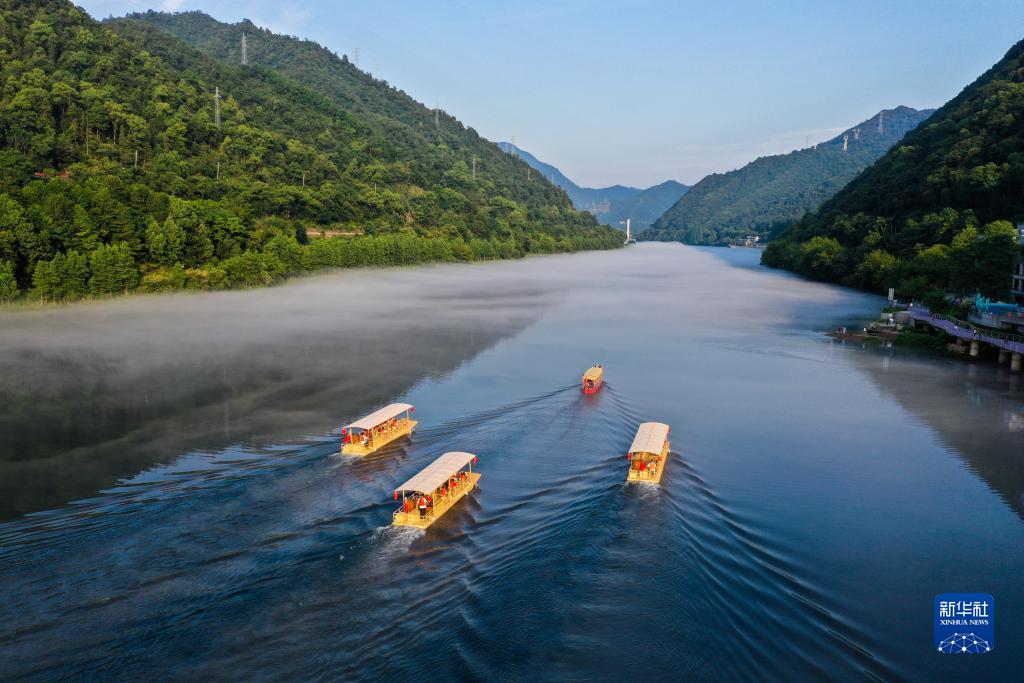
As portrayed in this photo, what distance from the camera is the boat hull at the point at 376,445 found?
86.8ft

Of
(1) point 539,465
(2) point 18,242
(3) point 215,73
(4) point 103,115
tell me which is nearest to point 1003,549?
(1) point 539,465

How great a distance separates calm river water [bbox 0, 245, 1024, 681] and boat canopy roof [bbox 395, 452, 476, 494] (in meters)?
1.33

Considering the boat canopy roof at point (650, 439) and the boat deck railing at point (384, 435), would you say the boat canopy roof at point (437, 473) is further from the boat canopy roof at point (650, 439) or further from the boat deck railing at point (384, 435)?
the boat canopy roof at point (650, 439)

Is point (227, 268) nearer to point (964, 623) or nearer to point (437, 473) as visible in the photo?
point (437, 473)

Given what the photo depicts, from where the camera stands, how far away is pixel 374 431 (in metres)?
27.5

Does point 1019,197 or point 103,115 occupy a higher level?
point 103,115

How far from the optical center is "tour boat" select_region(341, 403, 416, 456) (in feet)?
87.1

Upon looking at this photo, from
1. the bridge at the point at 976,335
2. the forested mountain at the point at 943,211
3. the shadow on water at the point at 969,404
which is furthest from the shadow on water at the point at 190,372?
the forested mountain at the point at 943,211

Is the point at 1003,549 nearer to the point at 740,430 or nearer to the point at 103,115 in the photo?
the point at 740,430

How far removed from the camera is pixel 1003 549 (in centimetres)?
2042

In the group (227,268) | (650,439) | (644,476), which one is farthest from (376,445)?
(227,268)

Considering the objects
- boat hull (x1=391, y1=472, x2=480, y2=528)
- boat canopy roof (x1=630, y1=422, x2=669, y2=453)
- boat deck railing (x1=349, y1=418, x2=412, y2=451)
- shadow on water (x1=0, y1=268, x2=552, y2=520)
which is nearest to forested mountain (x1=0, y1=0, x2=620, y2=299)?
shadow on water (x1=0, y1=268, x2=552, y2=520)

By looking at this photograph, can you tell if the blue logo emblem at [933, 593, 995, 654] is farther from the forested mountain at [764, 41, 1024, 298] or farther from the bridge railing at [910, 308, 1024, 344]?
the forested mountain at [764, 41, 1024, 298]

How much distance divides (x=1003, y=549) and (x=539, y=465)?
15.8 metres
